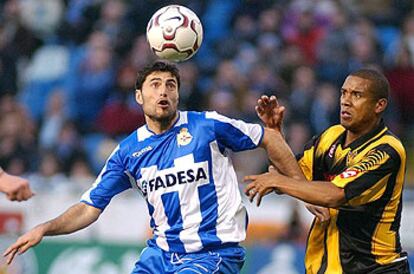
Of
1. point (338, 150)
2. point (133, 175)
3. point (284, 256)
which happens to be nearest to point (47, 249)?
point (284, 256)

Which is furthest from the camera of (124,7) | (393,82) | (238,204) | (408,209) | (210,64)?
(124,7)

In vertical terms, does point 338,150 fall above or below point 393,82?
below

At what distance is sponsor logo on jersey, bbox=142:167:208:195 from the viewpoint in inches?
293

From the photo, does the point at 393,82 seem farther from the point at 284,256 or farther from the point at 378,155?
the point at 378,155

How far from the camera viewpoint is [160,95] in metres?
7.49

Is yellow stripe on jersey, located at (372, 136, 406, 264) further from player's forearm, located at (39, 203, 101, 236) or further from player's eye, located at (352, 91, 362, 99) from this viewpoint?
player's forearm, located at (39, 203, 101, 236)

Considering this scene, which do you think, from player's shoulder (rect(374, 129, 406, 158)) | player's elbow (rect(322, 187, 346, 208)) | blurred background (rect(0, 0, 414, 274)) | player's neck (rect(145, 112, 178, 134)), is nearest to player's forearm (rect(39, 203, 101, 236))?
player's neck (rect(145, 112, 178, 134))

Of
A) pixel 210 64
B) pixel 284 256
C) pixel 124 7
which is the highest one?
pixel 124 7

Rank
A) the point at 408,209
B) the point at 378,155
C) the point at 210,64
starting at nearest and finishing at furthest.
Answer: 1. the point at 378,155
2. the point at 408,209
3. the point at 210,64

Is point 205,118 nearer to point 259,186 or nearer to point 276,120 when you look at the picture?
point 276,120

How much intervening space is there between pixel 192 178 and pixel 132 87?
275 inches

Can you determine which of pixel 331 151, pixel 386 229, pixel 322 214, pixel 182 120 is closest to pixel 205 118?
pixel 182 120

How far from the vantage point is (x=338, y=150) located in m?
7.20

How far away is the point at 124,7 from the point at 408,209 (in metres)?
6.19
